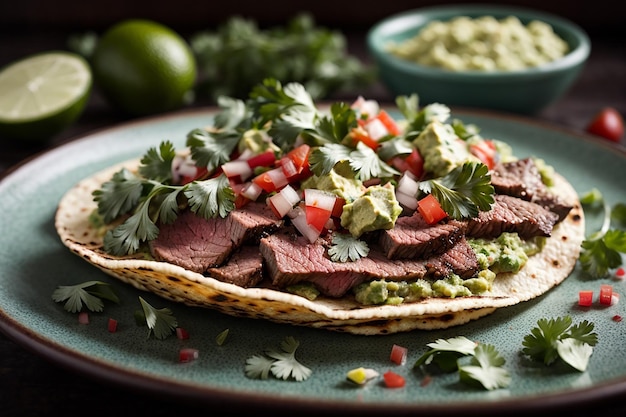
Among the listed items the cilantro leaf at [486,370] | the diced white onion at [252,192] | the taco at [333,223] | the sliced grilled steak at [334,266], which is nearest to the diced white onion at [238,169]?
the taco at [333,223]

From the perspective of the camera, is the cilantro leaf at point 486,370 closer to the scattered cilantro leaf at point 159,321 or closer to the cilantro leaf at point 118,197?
the scattered cilantro leaf at point 159,321

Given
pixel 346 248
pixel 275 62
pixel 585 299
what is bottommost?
pixel 275 62

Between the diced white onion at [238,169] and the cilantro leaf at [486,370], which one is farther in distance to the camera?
the diced white onion at [238,169]

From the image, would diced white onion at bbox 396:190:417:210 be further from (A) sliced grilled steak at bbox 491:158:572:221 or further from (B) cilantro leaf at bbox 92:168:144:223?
(B) cilantro leaf at bbox 92:168:144:223

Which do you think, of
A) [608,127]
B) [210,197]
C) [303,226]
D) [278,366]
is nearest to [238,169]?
[210,197]

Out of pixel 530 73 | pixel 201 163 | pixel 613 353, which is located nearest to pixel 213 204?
pixel 201 163

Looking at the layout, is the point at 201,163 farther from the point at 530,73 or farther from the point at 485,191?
the point at 530,73

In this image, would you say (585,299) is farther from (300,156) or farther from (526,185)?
(300,156)

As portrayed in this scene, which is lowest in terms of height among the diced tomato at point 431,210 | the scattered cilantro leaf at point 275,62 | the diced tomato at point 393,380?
the scattered cilantro leaf at point 275,62
